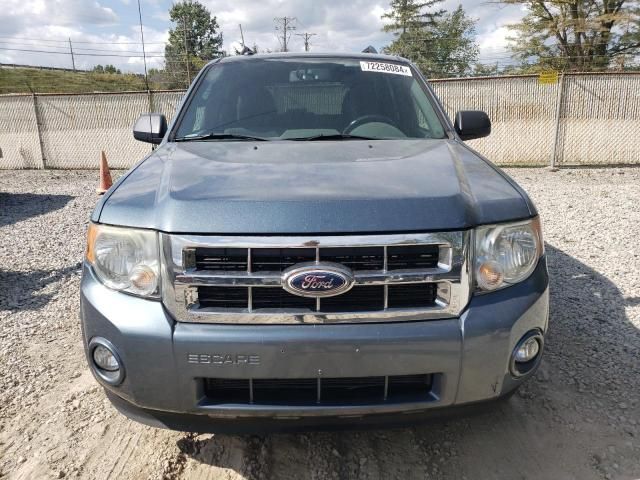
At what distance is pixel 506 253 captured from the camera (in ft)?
6.63

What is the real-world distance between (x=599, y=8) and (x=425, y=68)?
38.4ft

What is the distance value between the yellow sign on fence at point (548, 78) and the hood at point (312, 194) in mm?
10696

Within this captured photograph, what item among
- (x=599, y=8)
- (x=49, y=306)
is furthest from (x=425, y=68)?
(x=49, y=306)

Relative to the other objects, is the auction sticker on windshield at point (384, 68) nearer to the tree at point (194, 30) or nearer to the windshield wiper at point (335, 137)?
the windshield wiper at point (335, 137)

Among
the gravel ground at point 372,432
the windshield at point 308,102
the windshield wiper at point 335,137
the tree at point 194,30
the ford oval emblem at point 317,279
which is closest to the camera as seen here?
the ford oval emblem at point 317,279

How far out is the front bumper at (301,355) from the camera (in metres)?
1.82

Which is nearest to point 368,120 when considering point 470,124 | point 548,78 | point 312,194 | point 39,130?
point 470,124

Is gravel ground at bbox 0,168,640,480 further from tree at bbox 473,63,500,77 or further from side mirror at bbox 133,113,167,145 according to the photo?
tree at bbox 473,63,500,77

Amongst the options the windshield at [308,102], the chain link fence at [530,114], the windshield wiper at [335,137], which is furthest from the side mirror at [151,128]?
the chain link fence at [530,114]

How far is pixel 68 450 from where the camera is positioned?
7.94 ft

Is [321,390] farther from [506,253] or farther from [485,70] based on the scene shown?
[485,70]

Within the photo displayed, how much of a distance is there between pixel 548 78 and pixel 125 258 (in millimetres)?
12059

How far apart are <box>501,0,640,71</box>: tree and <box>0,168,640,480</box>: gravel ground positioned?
23.6 m

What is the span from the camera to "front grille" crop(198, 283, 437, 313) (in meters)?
1.87
